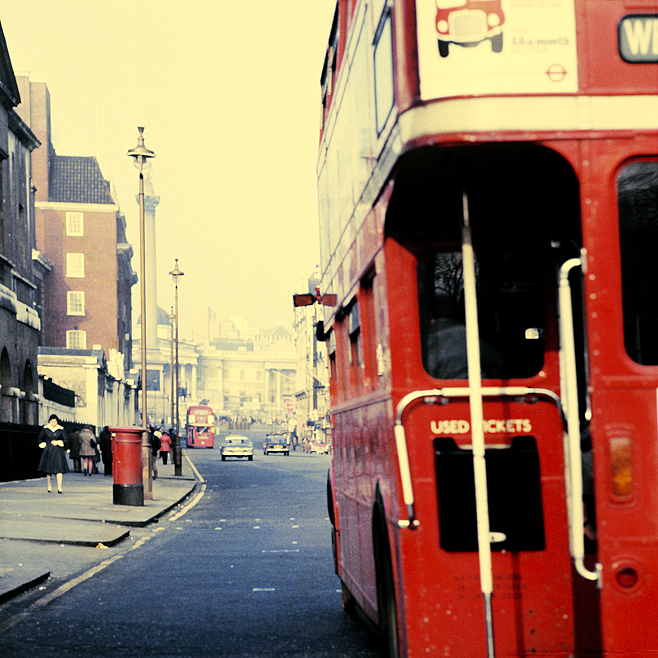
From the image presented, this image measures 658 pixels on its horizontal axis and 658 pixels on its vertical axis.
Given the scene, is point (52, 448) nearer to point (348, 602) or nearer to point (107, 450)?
point (107, 450)

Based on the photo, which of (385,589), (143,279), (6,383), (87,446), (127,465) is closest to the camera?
(385,589)

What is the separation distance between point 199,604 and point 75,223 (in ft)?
248

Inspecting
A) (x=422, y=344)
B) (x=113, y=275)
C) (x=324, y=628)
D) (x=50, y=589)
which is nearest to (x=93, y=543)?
(x=50, y=589)

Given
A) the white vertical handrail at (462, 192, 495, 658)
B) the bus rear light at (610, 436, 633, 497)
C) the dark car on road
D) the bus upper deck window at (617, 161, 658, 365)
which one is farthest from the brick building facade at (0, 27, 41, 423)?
the dark car on road

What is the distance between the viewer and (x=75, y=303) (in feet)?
273

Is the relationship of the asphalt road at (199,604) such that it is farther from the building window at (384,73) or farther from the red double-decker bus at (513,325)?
the building window at (384,73)

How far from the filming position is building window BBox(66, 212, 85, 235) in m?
82.8

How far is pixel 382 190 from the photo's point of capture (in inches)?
228

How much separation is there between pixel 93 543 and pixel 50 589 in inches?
180

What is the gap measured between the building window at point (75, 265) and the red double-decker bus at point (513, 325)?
7869 cm

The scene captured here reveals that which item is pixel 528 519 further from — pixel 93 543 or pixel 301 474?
pixel 301 474

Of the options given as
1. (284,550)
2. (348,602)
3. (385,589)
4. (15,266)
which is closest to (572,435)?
(385,589)

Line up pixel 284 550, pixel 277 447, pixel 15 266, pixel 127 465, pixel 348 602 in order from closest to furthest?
pixel 348 602, pixel 284 550, pixel 127 465, pixel 15 266, pixel 277 447

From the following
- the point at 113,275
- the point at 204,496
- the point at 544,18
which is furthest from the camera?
the point at 113,275
